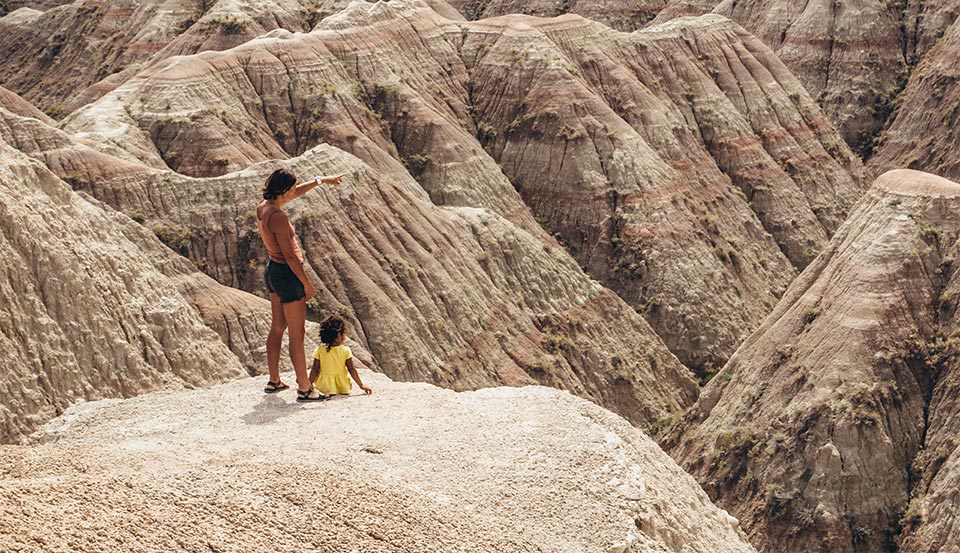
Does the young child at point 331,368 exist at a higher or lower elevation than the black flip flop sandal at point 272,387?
higher

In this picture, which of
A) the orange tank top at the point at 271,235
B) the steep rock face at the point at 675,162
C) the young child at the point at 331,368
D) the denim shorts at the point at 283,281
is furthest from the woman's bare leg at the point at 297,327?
the steep rock face at the point at 675,162

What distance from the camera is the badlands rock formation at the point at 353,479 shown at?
11016 millimetres

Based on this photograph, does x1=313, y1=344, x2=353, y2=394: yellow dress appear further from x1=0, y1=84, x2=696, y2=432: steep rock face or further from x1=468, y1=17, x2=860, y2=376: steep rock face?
x1=468, y1=17, x2=860, y2=376: steep rock face

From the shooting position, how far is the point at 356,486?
12789mm

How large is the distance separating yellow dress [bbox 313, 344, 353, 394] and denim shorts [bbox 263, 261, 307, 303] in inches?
A: 37.3

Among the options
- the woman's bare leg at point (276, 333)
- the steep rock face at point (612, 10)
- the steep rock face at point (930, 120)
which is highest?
the steep rock face at point (612, 10)

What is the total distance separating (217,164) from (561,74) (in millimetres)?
19398

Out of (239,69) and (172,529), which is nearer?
(172,529)

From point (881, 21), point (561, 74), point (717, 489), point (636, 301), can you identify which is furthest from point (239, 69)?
point (881, 21)

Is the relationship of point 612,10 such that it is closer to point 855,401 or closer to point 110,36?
point 110,36

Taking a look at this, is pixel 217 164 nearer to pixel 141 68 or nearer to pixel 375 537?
pixel 141 68

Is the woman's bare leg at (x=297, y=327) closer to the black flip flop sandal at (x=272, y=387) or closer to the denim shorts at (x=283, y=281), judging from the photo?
the denim shorts at (x=283, y=281)

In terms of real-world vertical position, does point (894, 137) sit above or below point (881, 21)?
below

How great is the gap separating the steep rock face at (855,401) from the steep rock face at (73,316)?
62.8 ft
